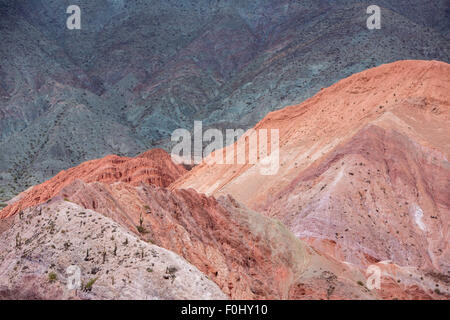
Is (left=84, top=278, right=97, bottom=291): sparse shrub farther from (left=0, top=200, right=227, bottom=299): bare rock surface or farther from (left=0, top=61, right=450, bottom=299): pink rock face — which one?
(left=0, top=61, right=450, bottom=299): pink rock face

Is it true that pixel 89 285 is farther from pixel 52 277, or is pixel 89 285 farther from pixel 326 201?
pixel 326 201

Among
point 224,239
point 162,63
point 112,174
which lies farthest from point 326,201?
point 162,63

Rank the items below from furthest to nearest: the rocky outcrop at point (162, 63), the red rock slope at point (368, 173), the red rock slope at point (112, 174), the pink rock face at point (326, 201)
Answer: the rocky outcrop at point (162, 63), the red rock slope at point (112, 174), the red rock slope at point (368, 173), the pink rock face at point (326, 201)

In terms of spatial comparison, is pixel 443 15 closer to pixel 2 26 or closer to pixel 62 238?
pixel 2 26

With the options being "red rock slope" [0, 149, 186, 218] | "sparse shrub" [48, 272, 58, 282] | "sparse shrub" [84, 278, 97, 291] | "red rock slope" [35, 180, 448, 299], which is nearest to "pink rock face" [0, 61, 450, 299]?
"red rock slope" [35, 180, 448, 299]

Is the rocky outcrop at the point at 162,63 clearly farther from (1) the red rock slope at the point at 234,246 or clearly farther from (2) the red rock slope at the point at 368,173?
(1) the red rock slope at the point at 234,246

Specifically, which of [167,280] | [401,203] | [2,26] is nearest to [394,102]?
[401,203]

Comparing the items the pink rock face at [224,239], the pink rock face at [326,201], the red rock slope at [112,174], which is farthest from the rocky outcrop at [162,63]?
the pink rock face at [224,239]

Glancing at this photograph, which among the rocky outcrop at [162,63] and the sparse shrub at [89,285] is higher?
the rocky outcrop at [162,63]
